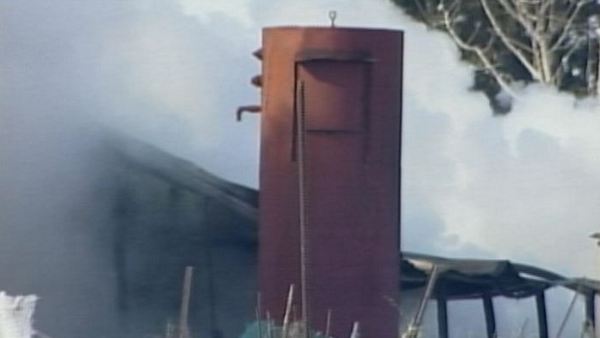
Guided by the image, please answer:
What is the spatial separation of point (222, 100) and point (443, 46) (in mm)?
890

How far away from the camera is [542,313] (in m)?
7.97

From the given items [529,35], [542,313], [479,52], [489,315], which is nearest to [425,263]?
[489,315]

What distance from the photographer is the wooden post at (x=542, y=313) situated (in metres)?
7.91

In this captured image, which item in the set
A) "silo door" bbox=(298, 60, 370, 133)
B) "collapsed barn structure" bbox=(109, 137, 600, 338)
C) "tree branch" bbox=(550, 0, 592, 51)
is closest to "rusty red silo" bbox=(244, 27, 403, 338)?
"silo door" bbox=(298, 60, 370, 133)

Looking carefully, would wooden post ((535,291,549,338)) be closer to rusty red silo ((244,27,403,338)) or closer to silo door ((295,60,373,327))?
rusty red silo ((244,27,403,338))

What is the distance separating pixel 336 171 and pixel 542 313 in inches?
49.4

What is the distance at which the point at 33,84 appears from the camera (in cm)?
780

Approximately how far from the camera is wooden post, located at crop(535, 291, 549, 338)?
7.91m

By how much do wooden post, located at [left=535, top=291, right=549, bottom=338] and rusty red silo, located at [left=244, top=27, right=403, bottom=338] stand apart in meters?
0.79

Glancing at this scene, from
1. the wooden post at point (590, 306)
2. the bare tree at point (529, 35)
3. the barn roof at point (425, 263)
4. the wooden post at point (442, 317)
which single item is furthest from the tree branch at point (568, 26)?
→ the wooden post at point (442, 317)

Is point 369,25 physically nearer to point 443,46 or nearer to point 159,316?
point 443,46

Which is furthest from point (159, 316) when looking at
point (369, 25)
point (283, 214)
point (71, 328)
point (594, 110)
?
point (594, 110)

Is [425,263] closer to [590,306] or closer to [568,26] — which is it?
[590,306]

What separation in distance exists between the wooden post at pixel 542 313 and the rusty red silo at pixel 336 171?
2.60 feet
